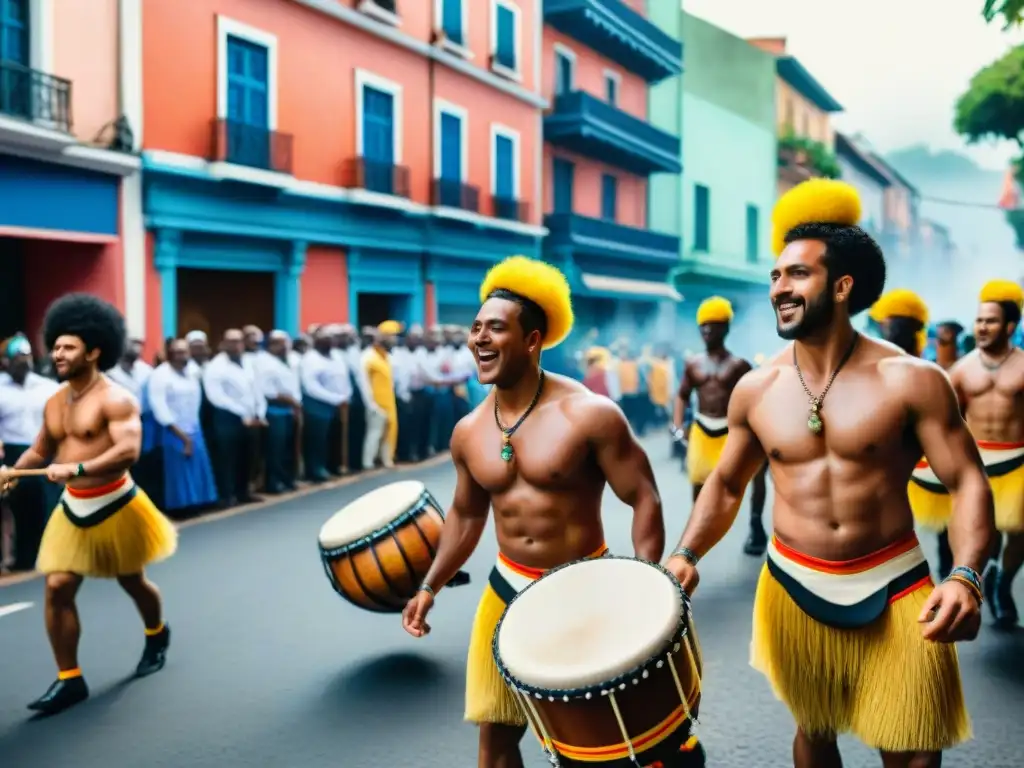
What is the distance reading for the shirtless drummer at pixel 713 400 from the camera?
9.55m

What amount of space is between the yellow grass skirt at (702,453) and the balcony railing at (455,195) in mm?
13682

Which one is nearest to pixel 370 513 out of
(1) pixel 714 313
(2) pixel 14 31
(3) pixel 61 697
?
(3) pixel 61 697

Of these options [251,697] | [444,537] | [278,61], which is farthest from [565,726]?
[278,61]

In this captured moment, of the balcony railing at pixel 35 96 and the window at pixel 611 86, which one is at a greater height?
the window at pixel 611 86

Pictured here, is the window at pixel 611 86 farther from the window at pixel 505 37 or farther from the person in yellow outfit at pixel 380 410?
the person in yellow outfit at pixel 380 410

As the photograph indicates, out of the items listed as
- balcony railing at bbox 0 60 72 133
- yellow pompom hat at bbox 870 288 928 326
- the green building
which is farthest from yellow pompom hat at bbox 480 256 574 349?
the green building

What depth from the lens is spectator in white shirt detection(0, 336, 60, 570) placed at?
9.03 metres

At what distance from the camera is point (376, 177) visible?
811 inches

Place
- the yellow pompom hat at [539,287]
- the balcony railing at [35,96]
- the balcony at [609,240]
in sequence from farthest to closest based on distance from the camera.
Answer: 1. the balcony at [609,240]
2. the balcony railing at [35,96]
3. the yellow pompom hat at [539,287]

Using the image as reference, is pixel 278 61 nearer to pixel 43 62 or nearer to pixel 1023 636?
pixel 43 62

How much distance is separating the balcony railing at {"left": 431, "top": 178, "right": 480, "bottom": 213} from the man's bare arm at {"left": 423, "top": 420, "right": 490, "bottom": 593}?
18.6 m

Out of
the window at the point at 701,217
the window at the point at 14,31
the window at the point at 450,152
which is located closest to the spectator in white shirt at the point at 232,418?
the window at the point at 14,31

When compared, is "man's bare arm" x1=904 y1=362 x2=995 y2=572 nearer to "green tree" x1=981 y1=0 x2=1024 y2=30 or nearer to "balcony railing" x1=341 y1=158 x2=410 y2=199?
"green tree" x1=981 y1=0 x2=1024 y2=30

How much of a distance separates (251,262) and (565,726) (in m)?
15.6
